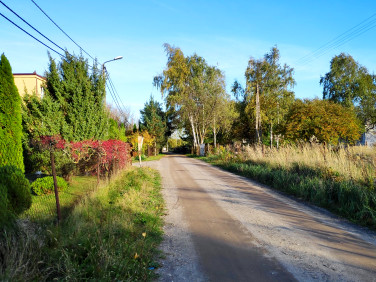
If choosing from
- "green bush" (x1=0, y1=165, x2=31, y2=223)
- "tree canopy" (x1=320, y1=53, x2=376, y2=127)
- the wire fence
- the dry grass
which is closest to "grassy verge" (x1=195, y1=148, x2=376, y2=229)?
the dry grass

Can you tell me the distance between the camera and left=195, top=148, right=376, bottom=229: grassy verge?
249 inches

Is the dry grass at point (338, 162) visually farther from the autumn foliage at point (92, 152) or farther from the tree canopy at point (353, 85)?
→ the tree canopy at point (353, 85)

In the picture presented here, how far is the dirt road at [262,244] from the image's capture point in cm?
364

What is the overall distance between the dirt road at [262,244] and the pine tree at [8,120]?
A: 6.06 metres

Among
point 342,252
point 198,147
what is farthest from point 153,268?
point 198,147

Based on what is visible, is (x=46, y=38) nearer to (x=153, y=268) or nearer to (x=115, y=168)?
(x=115, y=168)

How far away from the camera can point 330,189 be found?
7.97 metres

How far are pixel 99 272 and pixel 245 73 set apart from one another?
31133 millimetres

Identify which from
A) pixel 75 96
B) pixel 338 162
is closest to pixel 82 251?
pixel 338 162

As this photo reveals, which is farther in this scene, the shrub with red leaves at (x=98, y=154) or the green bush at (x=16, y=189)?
the shrub with red leaves at (x=98, y=154)

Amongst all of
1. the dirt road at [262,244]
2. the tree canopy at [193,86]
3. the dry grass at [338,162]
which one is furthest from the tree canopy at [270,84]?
the dirt road at [262,244]

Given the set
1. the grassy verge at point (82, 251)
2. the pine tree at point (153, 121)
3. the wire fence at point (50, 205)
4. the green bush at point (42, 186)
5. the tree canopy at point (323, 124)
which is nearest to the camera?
the grassy verge at point (82, 251)

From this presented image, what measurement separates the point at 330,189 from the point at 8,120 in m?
11.3

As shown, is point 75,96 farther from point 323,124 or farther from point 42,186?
point 323,124
